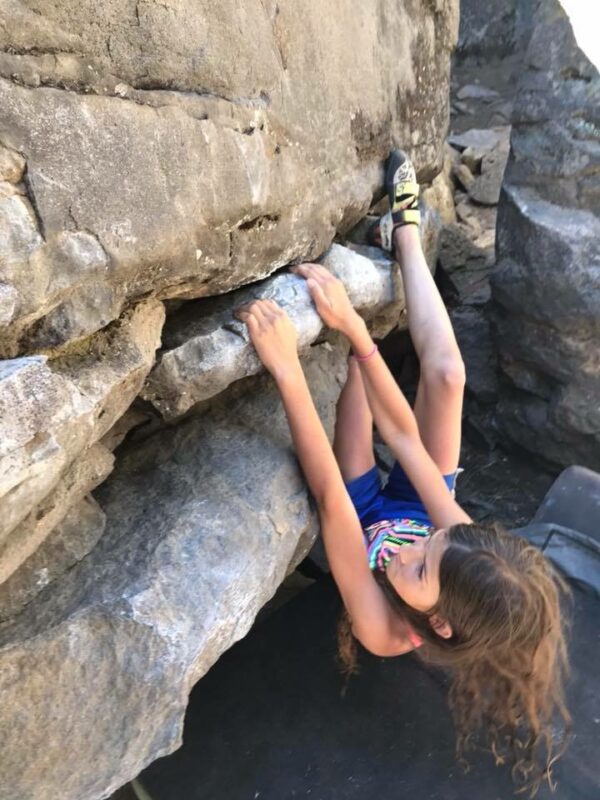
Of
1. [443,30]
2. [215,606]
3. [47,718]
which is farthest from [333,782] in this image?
[443,30]

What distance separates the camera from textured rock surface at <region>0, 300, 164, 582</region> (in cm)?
91

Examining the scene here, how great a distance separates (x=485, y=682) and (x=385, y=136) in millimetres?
1451

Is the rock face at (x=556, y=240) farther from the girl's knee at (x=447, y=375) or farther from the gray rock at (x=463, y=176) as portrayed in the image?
the gray rock at (x=463, y=176)

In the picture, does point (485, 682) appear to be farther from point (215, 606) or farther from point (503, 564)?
point (215, 606)

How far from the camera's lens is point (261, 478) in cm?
153

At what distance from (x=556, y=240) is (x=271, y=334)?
1.34 m

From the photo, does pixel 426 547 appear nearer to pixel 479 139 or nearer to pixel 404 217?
pixel 404 217

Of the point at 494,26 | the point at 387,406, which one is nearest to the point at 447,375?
the point at 387,406

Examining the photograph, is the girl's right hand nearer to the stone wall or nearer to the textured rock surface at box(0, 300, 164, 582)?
the stone wall

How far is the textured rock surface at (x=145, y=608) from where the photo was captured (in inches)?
45.2

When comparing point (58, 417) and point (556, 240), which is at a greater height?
point (58, 417)

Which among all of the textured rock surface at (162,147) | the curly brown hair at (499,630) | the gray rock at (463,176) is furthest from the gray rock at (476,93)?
the curly brown hair at (499,630)

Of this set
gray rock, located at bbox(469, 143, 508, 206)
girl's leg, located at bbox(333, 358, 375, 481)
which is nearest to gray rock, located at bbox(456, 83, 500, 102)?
gray rock, located at bbox(469, 143, 508, 206)

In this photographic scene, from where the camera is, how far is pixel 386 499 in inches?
74.2
